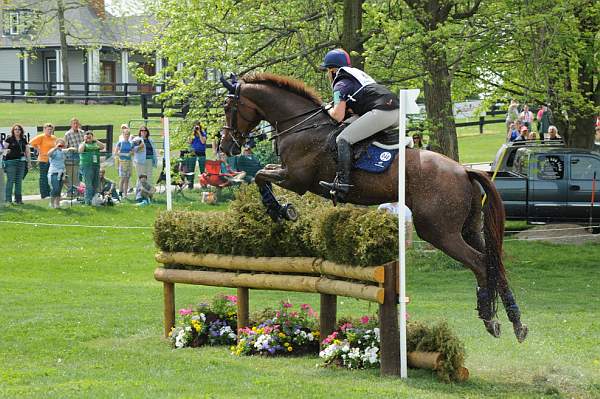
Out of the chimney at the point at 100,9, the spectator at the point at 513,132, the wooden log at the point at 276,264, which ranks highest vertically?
the chimney at the point at 100,9

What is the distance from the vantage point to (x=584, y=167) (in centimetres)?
2331

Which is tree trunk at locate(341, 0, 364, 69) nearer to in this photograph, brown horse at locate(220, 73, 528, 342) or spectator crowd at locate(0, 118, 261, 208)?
spectator crowd at locate(0, 118, 261, 208)

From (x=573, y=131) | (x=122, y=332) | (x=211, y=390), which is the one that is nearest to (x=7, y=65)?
(x=573, y=131)

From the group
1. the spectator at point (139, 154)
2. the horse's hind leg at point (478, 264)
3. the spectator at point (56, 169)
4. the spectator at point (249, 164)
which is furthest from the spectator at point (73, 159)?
the horse's hind leg at point (478, 264)

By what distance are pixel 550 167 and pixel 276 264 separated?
43.1 ft

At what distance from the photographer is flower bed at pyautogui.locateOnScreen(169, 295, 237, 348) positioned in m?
12.2

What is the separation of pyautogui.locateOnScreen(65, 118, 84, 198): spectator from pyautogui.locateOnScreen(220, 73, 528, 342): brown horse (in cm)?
1424

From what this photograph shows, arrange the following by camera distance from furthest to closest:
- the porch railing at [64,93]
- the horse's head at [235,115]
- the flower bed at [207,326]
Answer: the porch railing at [64,93]
the flower bed at [207,326]
the horse's head at [235,115]

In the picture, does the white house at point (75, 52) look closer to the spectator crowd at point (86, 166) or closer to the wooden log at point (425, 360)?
the spectator crowd at point (86, 166)

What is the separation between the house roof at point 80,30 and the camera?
189ft

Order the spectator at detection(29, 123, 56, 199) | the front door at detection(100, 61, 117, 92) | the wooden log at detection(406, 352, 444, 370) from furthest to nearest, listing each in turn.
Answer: the front door at detection(100, 61, 117, 92) < the spectator at detection(29, 123, 56, 199) < the wooden log at detection(406, 352, 444, 370)

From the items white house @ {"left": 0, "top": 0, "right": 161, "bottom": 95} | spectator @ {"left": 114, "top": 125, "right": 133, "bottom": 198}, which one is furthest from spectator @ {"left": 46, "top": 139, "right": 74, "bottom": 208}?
white house @ {"left": 0, "top": 0, "right": 161, "bottom": 95}

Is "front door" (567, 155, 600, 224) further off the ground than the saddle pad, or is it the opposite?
the saddle pad

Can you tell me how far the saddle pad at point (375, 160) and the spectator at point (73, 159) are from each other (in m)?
15.7
